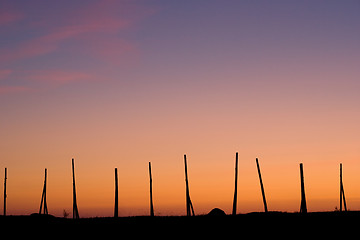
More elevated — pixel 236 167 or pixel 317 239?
pixel 236 167

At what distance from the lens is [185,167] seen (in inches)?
1784

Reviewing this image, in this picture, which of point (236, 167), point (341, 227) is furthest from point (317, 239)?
point (236, 167)

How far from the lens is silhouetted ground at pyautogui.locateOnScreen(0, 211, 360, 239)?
2639 centimetres

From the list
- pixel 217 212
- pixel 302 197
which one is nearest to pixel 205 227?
pixel 217 212

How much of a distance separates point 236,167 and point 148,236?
18833 millimetres

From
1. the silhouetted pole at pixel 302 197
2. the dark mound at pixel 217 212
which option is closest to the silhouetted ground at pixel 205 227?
the dark mound at pixel 217 212

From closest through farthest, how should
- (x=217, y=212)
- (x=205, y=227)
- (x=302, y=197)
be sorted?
1. (x=205, y=227)
2. (x=217, y=212)
3. (x=302, y=197)

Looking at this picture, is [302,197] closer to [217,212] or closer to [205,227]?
[217,212]

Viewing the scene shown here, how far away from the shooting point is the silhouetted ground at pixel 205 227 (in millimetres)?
26391

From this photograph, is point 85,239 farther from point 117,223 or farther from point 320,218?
point 320,218

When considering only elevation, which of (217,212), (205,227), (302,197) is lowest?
(205,227)

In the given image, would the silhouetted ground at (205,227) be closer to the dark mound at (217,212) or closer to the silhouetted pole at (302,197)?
the dark mound at (217,212)

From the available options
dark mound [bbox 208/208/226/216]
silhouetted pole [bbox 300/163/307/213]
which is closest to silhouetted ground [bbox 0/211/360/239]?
dark mound [bbox 208/208/226/216]

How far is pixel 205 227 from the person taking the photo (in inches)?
1137
